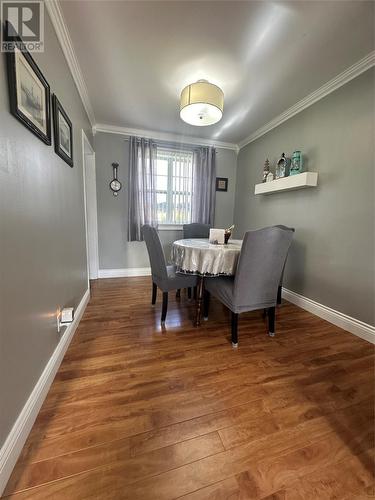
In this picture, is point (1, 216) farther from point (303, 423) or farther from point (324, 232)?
point (324, 232)

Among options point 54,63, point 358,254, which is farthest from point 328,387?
point 54,63

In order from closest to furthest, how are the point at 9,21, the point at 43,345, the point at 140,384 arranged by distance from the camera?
1. the point at 9,21
2. the point at 43,345
3. the point at 140,384

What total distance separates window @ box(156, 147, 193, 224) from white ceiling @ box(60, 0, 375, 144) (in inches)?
39.9

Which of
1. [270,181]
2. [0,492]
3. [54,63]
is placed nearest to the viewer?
[0,492]

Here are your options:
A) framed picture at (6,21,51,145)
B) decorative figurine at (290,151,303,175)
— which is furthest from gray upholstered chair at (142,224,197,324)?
decorative figurine at (290,151,303,175)

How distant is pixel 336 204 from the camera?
211cm

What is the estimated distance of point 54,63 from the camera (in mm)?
1447

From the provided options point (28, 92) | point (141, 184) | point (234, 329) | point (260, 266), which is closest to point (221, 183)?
point (141, 184)

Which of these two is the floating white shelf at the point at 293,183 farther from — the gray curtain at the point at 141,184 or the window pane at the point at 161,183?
the gray curtain at the point at 141,184

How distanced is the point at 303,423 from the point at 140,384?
939mm

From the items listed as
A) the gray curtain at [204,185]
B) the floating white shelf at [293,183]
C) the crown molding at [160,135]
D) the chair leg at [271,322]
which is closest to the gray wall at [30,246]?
the crown molding at [160,135]

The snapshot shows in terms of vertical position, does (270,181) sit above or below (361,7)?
below

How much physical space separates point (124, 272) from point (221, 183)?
95.1 inches

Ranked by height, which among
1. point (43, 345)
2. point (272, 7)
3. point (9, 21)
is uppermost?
point (272, 7)
